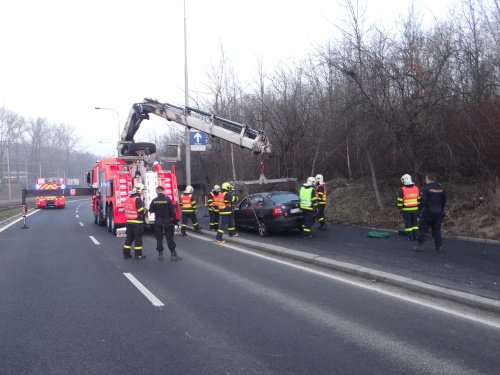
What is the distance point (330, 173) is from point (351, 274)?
1546 centimetres

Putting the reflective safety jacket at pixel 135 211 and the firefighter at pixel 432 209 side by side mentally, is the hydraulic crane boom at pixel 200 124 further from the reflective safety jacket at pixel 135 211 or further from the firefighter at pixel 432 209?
the firefighter at pixel 432 209

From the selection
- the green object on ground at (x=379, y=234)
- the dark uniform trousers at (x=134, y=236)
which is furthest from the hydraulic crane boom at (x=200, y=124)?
the dark uniform trousers at (x=134, y=236)

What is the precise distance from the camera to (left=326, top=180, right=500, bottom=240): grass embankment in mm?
12453

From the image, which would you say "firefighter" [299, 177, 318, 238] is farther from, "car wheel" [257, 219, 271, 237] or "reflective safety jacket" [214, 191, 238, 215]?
"reflective safety jacket" [214, 191, 238, 215]

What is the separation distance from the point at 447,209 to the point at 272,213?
17.1ft

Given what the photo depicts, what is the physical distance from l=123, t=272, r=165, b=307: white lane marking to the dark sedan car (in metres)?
5.84

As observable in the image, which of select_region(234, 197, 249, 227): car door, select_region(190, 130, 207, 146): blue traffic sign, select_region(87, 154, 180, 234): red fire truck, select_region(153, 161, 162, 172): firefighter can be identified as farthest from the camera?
select_region(190, 130, 207, 146): blue traffic sign

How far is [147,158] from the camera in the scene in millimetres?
16797

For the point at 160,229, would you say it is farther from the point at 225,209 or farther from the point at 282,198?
the point at 282,198

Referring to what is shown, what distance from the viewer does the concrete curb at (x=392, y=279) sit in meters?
6.44

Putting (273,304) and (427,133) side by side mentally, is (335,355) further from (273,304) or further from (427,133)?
(427,133)

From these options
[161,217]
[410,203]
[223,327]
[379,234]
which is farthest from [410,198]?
[223,327]

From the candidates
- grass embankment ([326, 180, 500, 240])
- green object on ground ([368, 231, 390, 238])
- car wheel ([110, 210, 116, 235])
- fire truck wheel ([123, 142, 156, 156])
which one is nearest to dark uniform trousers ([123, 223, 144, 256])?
car wheel ([110, 210, 116, 235])

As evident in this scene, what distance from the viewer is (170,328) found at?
19.0 feet
